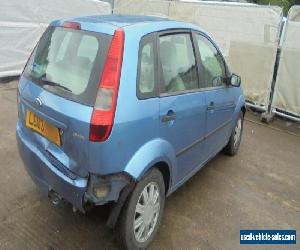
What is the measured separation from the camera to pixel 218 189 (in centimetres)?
411

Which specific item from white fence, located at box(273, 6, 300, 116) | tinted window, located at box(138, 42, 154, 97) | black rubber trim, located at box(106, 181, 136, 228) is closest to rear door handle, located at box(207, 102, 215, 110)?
tinted window, located at box(138, 42, 154, 97)

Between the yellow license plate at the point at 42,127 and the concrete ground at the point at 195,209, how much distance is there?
920 mm

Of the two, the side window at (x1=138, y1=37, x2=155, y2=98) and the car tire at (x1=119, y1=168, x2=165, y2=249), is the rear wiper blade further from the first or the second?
the car tire at (x1=119, y1=168, x2=165, y2=249)

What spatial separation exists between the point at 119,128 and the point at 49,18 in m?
6.69

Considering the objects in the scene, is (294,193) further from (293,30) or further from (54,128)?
(293,30)

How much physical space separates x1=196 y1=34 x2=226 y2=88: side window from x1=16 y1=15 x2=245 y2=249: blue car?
196mm

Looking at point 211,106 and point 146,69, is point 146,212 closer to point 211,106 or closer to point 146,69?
point 146,69

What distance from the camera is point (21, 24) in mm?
7582

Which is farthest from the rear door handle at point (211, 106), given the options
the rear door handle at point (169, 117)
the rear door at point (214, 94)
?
the rear door handle at point (169, 117)

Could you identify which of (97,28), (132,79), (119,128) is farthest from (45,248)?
(97,28)

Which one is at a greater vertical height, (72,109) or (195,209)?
(72,109)

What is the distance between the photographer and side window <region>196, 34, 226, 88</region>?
3612 millimetres

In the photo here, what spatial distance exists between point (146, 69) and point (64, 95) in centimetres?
65

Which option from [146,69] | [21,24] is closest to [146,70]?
[146,69]
